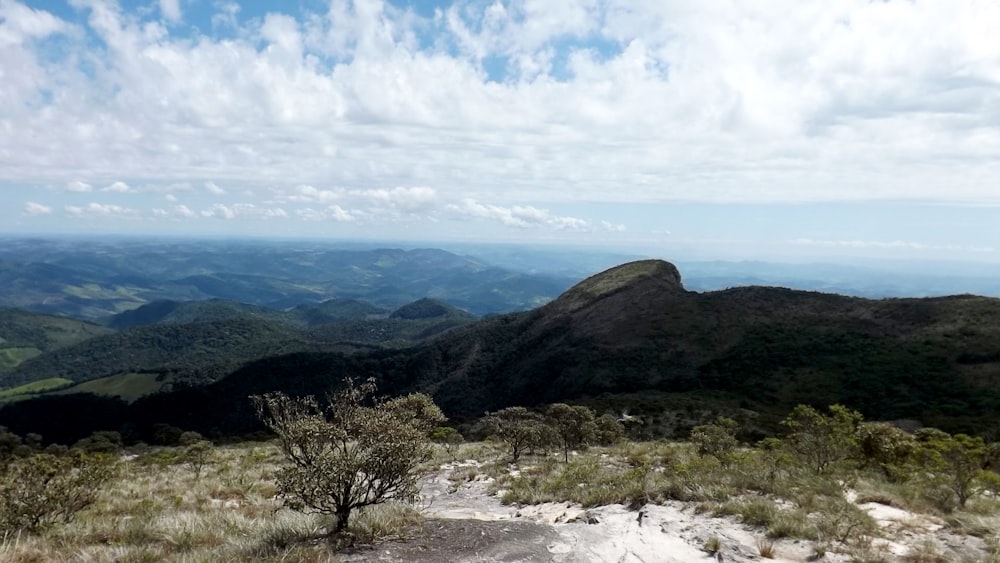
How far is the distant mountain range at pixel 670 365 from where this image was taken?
141 ft

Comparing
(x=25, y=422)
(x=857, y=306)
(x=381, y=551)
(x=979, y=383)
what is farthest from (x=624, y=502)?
(x=25, y=422)

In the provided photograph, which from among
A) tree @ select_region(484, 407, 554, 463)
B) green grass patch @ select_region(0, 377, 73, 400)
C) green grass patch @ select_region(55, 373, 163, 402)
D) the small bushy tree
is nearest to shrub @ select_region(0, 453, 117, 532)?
tree @ select_region(484, 407, 554, 463)

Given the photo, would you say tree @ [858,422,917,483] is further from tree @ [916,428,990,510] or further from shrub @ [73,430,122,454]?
shrub @ [73,430,122,454]

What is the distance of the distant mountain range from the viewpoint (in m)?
43.1

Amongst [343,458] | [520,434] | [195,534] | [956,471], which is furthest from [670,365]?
[195,534]

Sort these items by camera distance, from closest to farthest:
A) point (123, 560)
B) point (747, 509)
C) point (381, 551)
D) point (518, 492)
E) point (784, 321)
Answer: point (123, 560), point (381, 551), point (747, 509), point (518, 492), point (784, 321)

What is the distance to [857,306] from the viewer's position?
208 ft

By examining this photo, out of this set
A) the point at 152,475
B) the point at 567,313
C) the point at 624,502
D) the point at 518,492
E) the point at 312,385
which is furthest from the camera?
the point at 312,385

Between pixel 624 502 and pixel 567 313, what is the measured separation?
249 feet

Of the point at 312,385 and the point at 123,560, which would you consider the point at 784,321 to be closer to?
the point at 123,560

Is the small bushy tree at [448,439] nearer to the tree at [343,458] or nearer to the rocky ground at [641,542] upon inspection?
the rocky ground at [641,542]

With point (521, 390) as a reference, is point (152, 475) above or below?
above

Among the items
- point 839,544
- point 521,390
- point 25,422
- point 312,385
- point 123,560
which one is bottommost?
point 25,422

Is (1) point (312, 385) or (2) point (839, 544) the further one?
(1) point (312, 385)
